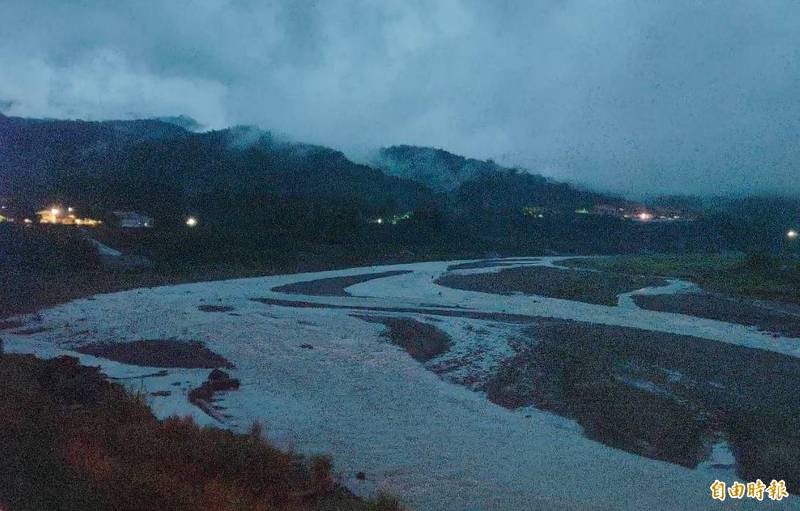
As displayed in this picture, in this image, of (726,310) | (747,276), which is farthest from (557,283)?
(747,276)

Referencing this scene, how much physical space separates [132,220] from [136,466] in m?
73.8

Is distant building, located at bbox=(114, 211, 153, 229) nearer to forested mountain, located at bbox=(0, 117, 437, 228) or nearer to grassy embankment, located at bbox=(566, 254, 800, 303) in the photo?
forested mountain, located at bbox=(0, 117, 437, 228)

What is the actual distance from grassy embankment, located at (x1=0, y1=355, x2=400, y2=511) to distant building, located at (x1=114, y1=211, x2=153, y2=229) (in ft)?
213

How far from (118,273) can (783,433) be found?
4671 centimetres

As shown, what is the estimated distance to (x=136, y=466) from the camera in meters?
9.23

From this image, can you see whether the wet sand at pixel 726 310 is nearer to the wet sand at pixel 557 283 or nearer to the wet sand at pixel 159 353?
the wet sand at pixel 557 283

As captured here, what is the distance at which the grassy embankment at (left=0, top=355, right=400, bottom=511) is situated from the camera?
805 centimetres

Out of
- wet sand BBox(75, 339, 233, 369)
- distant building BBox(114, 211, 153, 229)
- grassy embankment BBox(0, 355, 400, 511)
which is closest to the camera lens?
grassy embankment BBox(0, 355, 400, 511)

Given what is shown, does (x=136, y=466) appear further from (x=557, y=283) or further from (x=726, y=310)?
(x=557, y=283)

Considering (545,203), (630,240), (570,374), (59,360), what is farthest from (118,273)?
(545,203)

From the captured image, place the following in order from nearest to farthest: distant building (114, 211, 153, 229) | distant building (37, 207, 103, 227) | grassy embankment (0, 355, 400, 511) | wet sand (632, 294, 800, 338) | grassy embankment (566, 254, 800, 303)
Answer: grassy embankment (0, 355, 400, 511) < wet sand (632, 294, 800, 338) < grassy embankment (566, 254, 800, 303) < distant building (37, 207, 103, 227) < distant building (114, 211, 153, 229)

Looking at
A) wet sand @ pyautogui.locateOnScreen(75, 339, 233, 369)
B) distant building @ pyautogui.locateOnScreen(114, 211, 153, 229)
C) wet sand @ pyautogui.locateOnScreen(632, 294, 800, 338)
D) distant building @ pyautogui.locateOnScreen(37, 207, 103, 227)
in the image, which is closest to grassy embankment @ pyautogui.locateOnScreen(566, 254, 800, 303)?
wet sand @ pyautogui.locateOnScreen(632, 294, 800, 338)

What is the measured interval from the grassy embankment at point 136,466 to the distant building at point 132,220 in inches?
2553

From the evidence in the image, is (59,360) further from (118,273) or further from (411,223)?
(411,223)
